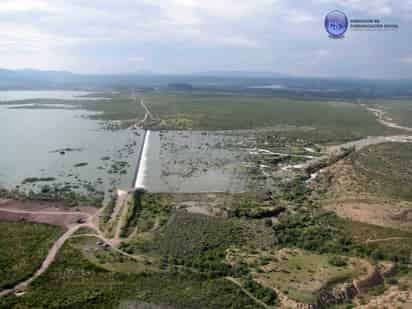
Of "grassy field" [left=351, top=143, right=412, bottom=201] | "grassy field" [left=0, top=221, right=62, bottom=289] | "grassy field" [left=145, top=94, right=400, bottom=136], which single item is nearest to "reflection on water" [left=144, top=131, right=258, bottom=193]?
"grassy field" [left=0, top=221, right=62, bottom=289]

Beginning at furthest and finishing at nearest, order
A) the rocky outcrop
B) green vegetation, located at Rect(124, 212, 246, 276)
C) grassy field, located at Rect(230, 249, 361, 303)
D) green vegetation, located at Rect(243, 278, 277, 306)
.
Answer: green vegetation, located at Rect(124, 212, 246, 276) → the rocky outcrop → grassy field, located at Rect(230, 249, 361, 303) → green vegetation, located at Rect(243, 278, 277, 306)

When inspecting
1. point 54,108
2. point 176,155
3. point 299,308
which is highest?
point 54,108

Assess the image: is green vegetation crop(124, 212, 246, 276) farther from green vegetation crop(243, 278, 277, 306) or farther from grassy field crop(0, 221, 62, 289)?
grassy field crop(0, 221, 62, 289)

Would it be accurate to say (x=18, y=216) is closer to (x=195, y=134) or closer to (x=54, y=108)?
(x=195, y=134)

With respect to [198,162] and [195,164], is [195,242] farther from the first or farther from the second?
[198,162]

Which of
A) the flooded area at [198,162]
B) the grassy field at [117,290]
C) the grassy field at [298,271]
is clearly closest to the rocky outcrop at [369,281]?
the grassy field at [298,271]

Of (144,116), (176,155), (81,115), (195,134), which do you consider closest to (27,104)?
(81,115)
